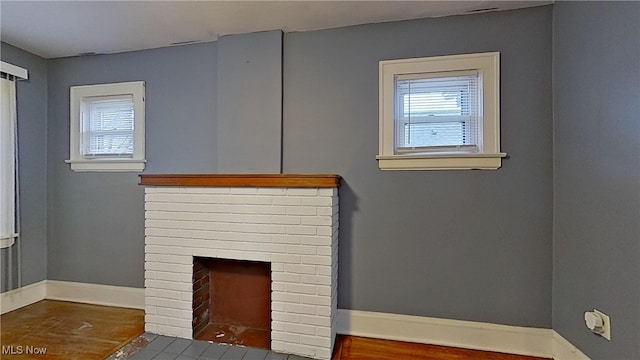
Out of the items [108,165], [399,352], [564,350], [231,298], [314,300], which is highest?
[108,165]

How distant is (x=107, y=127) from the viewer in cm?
293

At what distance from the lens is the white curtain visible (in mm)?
2658

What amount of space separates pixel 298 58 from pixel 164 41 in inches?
45.7

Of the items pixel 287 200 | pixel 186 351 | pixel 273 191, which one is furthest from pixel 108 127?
pixel 186 351

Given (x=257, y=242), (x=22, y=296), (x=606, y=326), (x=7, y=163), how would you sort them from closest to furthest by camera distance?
(x=606, y=326)
(x=257, y=242)
(x=7, y=163)
(x=22, y=296)

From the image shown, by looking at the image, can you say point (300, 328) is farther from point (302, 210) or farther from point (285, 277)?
point (302, 210)

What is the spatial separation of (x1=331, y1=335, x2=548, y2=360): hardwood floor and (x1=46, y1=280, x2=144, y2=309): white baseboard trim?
1836 mm

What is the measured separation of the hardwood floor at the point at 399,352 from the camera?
2.09 meters

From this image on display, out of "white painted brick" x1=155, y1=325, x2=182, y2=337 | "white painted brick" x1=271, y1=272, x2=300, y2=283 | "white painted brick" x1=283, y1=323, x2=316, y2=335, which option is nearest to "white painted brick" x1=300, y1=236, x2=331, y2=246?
"white painted brick" x1=271, y1=272, x2=300, y2=283

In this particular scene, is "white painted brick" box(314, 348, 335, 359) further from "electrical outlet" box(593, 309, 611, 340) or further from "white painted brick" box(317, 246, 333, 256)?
"electrical outlet" box(593, 309, 611, 340)

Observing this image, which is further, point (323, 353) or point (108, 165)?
point (108, 165)

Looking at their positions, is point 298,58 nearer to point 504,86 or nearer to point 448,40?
point 448,40

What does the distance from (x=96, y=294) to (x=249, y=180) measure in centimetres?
200

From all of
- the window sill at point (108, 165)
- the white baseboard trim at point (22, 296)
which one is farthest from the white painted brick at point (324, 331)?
the white baseboard trim at point (22, 296)
